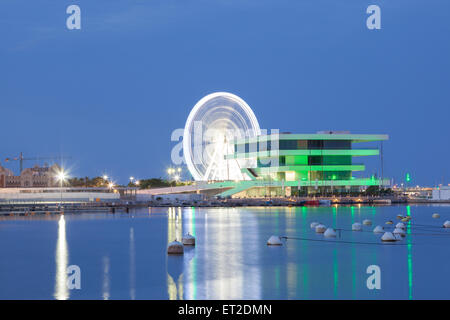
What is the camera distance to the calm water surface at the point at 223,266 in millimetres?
21562

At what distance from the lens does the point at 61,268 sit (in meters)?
27.8

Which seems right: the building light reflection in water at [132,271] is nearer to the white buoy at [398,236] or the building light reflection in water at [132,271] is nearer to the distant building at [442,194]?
the white buoy at [398,236]

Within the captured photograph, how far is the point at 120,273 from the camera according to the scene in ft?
85.7

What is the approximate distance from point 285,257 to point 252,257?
157 cm

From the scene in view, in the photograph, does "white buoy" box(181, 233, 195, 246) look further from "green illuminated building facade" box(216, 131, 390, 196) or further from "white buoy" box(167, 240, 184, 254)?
"green illuminated building facade" box(216, 131, 390, 196)

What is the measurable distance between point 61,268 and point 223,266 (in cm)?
689

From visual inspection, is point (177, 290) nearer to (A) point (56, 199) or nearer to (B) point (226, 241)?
(B) point (226, 241)

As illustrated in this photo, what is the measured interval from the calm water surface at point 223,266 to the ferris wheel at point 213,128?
57.5 metres

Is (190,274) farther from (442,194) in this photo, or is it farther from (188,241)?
(442,194)

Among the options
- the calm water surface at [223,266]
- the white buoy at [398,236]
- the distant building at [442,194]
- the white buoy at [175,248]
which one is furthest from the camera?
the distant building at [442,194]

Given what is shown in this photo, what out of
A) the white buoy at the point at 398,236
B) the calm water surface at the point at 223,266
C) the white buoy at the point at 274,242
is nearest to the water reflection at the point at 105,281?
the calm water surface at the point at 223,266

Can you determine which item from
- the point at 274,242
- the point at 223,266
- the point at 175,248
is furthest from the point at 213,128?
the point at 223,266

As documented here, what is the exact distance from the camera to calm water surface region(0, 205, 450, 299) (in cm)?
2156
